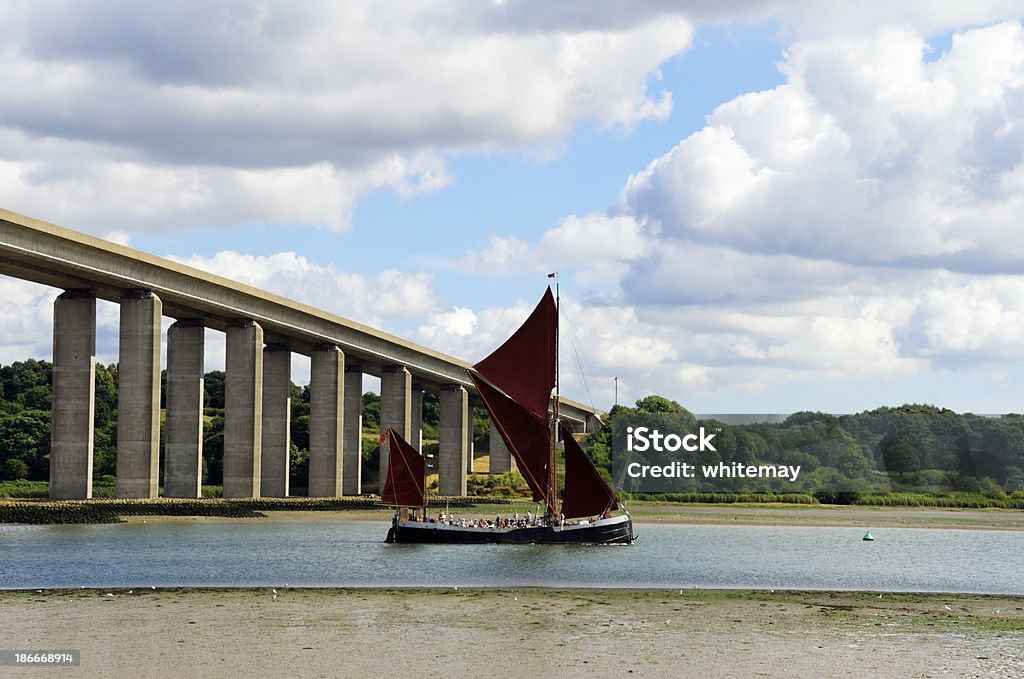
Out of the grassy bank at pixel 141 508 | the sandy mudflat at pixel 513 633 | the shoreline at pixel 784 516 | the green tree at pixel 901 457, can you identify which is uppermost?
the green tree at pixel 901 457

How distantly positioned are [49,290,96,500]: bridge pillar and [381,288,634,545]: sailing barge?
25.0 meters

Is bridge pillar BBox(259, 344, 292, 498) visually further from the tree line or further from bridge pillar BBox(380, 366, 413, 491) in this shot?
the tree line

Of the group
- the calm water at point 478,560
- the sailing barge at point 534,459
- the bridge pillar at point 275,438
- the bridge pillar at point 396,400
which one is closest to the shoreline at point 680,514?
the calm water at point 478,560

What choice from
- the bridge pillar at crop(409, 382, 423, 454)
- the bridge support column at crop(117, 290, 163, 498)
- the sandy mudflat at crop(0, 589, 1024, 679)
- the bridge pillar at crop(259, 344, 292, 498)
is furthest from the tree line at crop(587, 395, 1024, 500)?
the sandy mudflat at crop(0, 589, 1024, 679)

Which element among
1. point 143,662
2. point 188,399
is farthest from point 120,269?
point 143,662

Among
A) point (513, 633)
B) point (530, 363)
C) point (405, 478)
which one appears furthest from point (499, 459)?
point (513, 633)

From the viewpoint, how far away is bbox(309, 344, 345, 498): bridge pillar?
12025cm

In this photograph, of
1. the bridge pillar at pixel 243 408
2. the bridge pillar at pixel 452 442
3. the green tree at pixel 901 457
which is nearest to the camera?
the bridge pillar at pixel 243 408

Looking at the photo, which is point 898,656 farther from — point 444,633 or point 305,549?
point 305,549

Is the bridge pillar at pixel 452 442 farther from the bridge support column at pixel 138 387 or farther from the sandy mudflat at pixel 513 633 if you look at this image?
the sandy mudflat at pixel 513 633

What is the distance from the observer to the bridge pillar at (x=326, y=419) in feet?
395

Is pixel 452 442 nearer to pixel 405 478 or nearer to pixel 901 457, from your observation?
pixel 901 457

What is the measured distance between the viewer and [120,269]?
283 ft

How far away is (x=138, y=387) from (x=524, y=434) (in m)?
31.8
